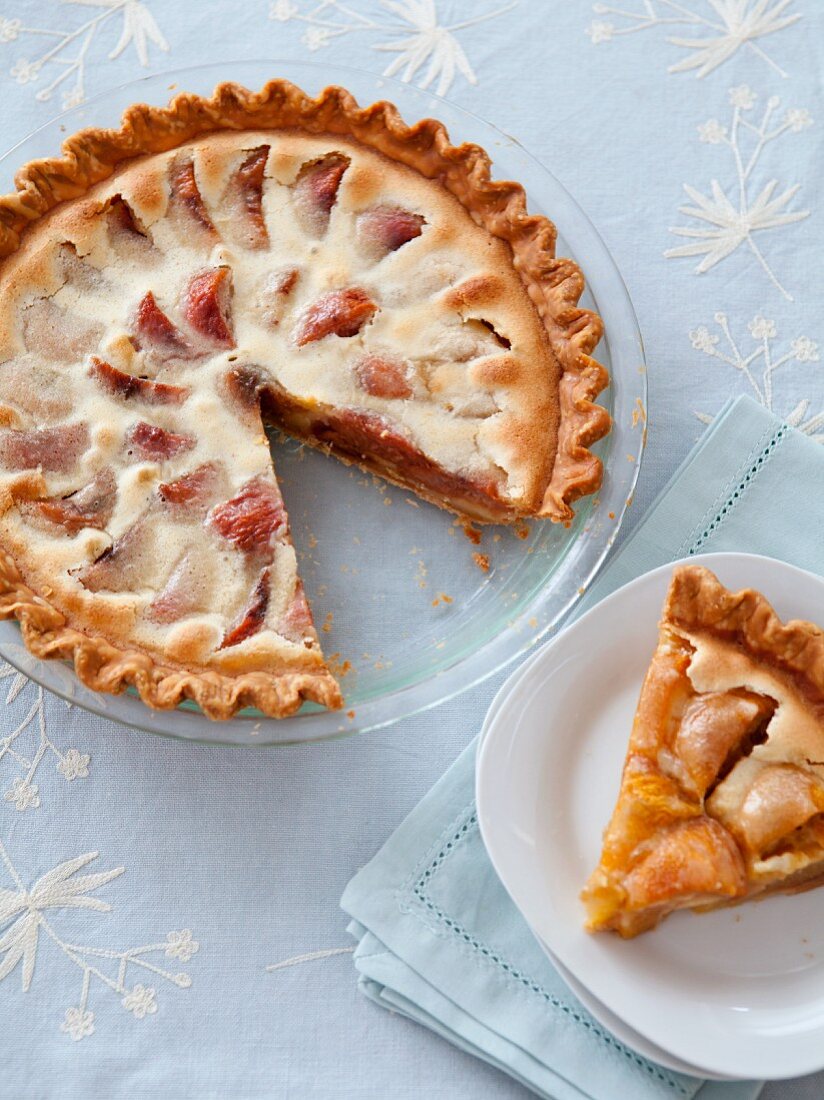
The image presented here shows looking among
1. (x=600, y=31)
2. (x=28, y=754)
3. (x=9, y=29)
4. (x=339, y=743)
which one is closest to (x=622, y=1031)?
(x=339, y=743)

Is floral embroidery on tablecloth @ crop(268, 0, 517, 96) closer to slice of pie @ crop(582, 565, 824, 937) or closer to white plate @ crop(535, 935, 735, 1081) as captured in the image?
slice of pie @ crop(582, 565, 824, 937)

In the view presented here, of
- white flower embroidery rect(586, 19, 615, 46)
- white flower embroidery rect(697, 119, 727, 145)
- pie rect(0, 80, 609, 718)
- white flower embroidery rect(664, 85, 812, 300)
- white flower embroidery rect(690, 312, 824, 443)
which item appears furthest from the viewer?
white flower embroidery rect(586, 19, 615, 46)

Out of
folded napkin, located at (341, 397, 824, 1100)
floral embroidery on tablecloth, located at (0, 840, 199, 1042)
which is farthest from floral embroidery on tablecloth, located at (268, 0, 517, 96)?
floral embroidery on tablecloth, located at (0, 840, 199, 1042)

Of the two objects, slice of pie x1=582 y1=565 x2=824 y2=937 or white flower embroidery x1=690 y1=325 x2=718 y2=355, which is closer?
slice of pie x1=582 y1=565 x2=824 y2=937

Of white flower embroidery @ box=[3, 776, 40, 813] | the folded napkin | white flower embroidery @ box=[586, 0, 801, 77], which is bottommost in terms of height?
white flower embroidery @ box=[3, 776, 40, 813]

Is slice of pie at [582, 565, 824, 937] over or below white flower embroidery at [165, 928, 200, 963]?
over

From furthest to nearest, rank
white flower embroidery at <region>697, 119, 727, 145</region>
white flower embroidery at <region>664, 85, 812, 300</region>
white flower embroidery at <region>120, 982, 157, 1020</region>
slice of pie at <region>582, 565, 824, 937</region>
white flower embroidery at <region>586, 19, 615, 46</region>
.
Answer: white flower embroidery at <region>586, 19, 615, 46</region> < white flower embroidery at <region>697, 119, 727, 145</region> < white flower embroidery at <region>664, 85, 812, 300</region> < white flower embroidery at <region>120, 982, 157, 1020</region> < slice of pie at <region>582, 565, 824, 937</region>
